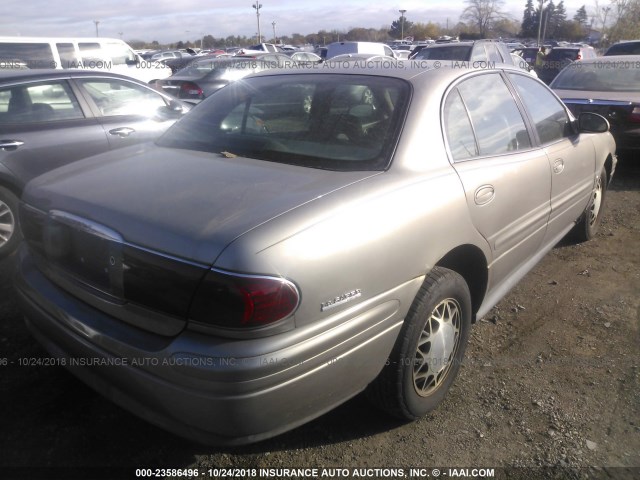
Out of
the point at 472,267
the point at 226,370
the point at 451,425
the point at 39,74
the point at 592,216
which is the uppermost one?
the point at 39,74

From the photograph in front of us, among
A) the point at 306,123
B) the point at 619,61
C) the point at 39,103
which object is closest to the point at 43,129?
the point at 39,103

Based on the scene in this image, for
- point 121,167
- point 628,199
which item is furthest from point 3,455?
point 628,199

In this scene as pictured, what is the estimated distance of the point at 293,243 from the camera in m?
1.90

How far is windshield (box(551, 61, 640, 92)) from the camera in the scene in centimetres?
793

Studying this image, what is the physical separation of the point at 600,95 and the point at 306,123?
6.39 meters

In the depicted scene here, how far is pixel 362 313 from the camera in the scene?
2092 mm

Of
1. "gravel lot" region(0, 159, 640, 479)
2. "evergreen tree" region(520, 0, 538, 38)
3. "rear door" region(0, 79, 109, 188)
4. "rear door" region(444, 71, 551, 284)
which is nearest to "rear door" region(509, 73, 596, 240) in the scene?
"rear door" region(444, 71, 551, 284)

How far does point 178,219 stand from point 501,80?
2.38 meters

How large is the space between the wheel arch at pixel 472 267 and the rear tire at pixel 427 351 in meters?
0.12

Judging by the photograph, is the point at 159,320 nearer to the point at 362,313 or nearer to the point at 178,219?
the point at 178,219

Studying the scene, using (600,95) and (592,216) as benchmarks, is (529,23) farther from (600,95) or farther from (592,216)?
(592,216)

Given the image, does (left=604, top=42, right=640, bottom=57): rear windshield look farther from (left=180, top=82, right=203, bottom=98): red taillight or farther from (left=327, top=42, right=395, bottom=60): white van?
(left=180, top=82, right=203, bottom=98): red taillight

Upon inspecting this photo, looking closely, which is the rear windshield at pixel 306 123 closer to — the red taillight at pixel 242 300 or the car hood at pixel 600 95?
the red taillight at pixel 242 300

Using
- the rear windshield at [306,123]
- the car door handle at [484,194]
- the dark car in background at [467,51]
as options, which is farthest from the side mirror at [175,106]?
the dark car in background at [467,51]
